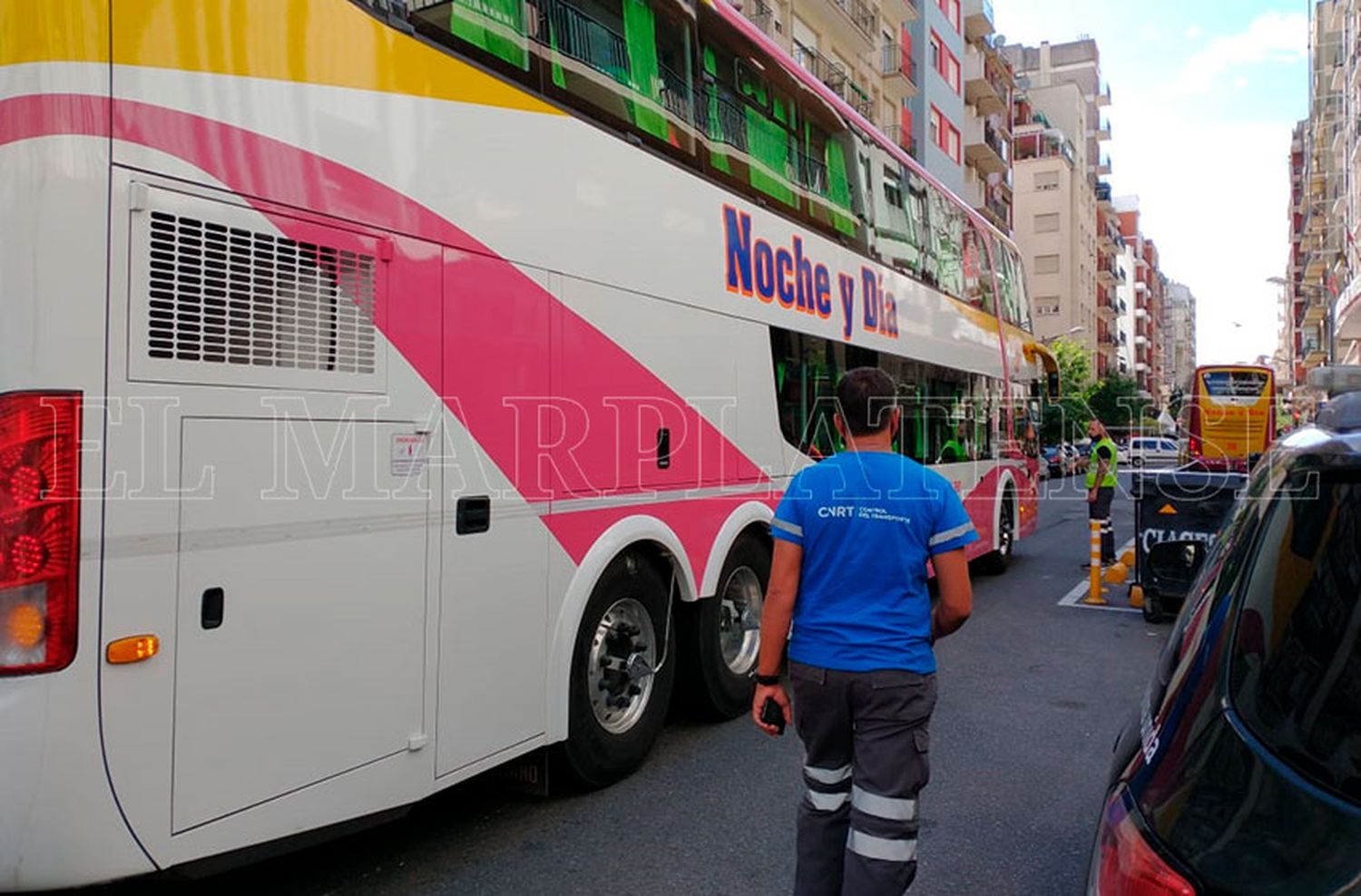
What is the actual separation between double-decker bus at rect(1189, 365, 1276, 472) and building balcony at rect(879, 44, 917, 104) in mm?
14684

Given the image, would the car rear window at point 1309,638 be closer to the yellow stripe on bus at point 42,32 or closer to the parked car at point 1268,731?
the parked car at point 1268,731

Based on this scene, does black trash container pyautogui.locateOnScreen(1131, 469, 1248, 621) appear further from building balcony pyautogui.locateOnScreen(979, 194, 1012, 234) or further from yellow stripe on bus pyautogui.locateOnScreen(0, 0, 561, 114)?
building balcony pyautogui.locateOnScreen(979, 194, 1012, 234)

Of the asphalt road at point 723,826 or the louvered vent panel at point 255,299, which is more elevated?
the louvered vent panel at point 255,299

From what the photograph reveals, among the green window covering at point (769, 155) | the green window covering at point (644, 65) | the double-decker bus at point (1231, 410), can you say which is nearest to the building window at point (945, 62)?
the double-decker bus at point (1231, 410)

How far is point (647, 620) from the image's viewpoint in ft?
16.8

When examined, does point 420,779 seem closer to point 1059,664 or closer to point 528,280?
point 528,280

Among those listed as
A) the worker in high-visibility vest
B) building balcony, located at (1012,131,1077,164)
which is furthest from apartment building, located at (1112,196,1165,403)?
the worker in high-visibility vest

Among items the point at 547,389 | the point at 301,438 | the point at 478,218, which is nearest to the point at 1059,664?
the point at 547,389

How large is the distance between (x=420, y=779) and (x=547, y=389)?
1.71 meters

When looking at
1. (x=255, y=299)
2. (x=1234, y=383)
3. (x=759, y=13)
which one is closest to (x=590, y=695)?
(x=255, y=299)

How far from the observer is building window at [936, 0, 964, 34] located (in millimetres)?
40784

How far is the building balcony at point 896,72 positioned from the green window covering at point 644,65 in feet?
105

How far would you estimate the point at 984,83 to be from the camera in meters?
46.5

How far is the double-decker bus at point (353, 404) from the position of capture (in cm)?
260
